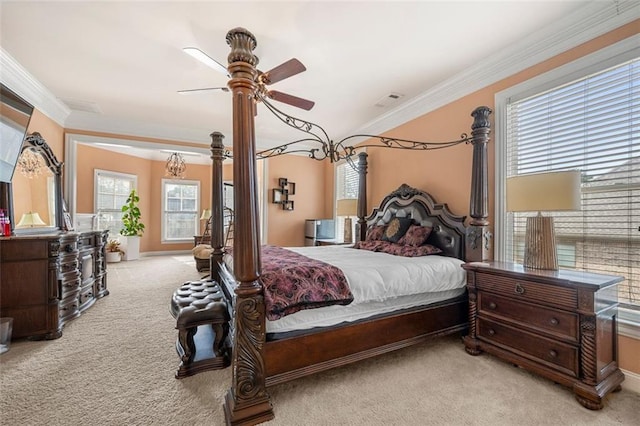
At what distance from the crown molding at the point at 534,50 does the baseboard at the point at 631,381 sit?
2509 mm

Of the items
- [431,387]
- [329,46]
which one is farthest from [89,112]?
[431,387]

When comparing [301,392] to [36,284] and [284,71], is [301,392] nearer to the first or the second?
[284,71]

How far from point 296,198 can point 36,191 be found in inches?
158

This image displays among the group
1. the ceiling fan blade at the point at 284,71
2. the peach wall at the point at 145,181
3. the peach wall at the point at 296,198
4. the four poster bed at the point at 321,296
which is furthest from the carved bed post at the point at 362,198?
the peach wall at the point at 145,181

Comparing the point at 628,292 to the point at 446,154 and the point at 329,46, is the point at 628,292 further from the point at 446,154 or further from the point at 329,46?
the point at 329,46

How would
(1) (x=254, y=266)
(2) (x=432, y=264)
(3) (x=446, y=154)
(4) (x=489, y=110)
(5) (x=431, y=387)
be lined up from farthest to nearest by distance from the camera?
(3) (x=446, y=154) → (4) (x=489, y=110) → (2) (x=432, y=264) → (5) (x=431, y=387) → (1) (x=254, y=266)

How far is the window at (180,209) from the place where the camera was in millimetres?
8008

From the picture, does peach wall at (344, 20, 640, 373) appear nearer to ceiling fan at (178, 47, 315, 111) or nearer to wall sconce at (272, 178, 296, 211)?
ceiling fan at (178, 47, 315, 111)

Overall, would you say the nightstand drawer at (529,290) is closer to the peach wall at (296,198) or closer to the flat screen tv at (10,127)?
the peach wall at (296,198)

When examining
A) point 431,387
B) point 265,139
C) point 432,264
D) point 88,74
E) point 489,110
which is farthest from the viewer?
point 265,139

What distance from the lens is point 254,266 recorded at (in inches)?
64.7

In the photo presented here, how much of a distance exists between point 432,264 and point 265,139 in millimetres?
4402

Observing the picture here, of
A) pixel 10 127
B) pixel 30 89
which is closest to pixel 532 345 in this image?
pixel 10 127

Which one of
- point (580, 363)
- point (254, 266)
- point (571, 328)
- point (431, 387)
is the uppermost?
point (254, 266)
